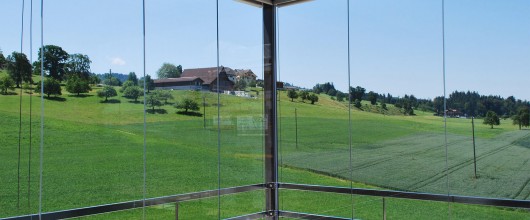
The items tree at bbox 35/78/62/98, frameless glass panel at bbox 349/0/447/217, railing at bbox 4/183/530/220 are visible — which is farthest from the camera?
frameless glass panel at bbox 349/0/447/217

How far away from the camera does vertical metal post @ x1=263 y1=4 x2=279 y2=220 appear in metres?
4.92

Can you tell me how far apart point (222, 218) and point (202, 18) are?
1.86 m

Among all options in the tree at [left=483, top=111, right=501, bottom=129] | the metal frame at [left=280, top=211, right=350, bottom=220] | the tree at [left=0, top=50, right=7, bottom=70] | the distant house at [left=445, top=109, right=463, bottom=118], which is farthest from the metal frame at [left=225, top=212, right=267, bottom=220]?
the tree at [left=0, top=50, right=7, bottom=70]

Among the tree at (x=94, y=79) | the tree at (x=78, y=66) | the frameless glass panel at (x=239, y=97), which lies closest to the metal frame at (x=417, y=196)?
the frameless glass panel at (x=239, y=97)

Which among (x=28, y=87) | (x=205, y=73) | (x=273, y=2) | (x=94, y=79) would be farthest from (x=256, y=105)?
(x=28, y=87)

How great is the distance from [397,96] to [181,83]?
2021 millimetres

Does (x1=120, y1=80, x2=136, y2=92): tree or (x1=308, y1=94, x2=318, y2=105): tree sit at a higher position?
(x1=120, y1=80, x2=136, y2=92): tree

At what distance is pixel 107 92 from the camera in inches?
141

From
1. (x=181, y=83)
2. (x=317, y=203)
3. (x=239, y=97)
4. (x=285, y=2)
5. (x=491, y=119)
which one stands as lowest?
(x=317, y=203)

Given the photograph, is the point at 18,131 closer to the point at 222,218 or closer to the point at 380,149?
the point at 222,218

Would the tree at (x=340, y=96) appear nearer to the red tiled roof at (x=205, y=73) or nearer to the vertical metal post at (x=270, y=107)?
the vertical metal post at (x=270, y=107)

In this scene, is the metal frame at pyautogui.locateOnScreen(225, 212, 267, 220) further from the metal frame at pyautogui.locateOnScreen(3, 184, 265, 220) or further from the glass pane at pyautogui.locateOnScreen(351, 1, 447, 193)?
the glass pane at pyautogui.locateOnScreen(351, 1, 447, 193)

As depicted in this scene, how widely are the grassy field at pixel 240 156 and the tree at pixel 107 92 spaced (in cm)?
5

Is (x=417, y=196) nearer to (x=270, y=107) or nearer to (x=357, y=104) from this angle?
(x=357, y=104)
